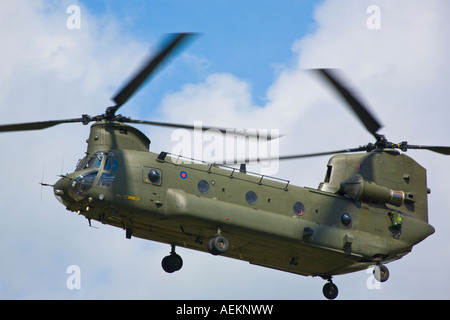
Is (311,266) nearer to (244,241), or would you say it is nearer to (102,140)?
(244,241)

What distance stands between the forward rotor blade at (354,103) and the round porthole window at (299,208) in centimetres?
401

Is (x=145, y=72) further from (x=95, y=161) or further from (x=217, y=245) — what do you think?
(x=217, y=245)

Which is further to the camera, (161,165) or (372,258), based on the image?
(372,258)

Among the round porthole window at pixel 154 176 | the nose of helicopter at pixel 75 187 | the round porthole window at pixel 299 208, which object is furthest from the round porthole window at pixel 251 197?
the nose of helicopter at pixel 75 187

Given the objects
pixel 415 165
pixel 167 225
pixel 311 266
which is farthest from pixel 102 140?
pixel 415 165

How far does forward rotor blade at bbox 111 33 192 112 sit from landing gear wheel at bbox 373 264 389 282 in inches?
447

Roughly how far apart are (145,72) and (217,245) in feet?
21.0

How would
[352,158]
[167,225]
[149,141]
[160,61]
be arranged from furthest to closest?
[352,158]
[149,141]
[167,225]
[160,61]

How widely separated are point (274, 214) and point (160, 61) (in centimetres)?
737

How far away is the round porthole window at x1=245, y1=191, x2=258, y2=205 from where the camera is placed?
28531 millimetres

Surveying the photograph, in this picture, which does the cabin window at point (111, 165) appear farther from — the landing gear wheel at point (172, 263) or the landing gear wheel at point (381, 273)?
the landing gear wheel at point (381, 273)

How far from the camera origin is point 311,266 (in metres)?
30.7

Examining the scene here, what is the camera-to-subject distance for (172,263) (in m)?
30.3

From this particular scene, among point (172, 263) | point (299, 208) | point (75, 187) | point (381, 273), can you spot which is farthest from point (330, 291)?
point (75, 187)
